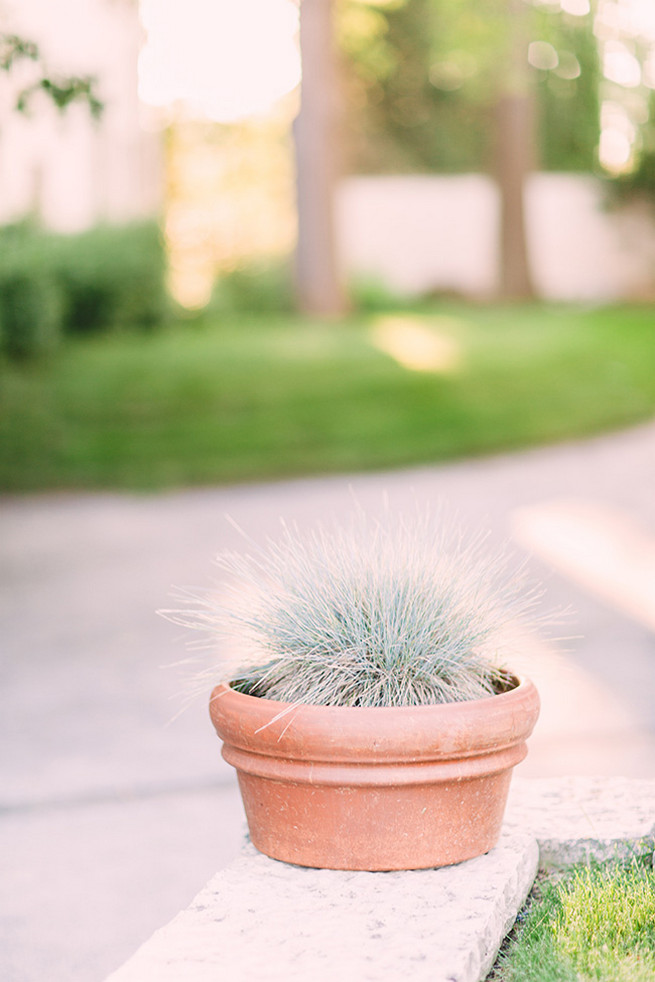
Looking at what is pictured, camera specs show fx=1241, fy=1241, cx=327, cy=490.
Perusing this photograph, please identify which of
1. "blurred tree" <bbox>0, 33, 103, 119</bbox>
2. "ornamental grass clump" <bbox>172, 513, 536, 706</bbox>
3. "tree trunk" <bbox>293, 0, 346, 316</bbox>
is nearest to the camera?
"ornamental grass clump" <bbox>172, 513, 536, 706</bbox>

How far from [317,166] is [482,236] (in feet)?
31.4

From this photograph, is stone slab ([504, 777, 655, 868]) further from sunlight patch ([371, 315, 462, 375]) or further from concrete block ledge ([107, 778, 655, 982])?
sunlight patch ([371, 315, 462, 375])

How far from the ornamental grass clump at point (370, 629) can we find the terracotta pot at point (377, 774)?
0.37 ft

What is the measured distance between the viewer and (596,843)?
289 centimetres

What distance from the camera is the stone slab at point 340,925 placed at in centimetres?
225

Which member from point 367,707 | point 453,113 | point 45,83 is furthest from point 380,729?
point 453,113

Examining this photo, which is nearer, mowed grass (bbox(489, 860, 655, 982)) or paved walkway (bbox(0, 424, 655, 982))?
mowed grass (bbox(489, 860, 655, 982))

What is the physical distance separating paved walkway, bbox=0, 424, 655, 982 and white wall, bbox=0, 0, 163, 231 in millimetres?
5554

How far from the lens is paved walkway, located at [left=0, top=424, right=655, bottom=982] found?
3.22m

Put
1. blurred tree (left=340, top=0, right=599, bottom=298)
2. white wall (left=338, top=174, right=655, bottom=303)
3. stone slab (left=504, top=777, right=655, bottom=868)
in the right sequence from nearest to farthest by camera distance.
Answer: stone slab (left=504, top=777, right=655, bottom=868)
blurred tree (left=340, top=0, right=599, bottom=298)
white wall (left=338, top=174, right=655, bottom=303)

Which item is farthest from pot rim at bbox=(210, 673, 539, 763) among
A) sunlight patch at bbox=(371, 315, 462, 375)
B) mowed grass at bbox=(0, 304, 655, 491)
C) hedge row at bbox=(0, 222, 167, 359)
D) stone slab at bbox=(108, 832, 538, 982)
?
sunlight patch at bbox=(371, 315, 462, 375)

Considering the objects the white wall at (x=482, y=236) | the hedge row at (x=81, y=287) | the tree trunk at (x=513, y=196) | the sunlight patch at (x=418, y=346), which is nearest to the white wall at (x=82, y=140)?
the hedge row at (x=81, y=287)

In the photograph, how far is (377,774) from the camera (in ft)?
8.49

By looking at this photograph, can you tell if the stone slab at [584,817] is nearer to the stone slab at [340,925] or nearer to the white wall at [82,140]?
the stone slab at [340,925]
